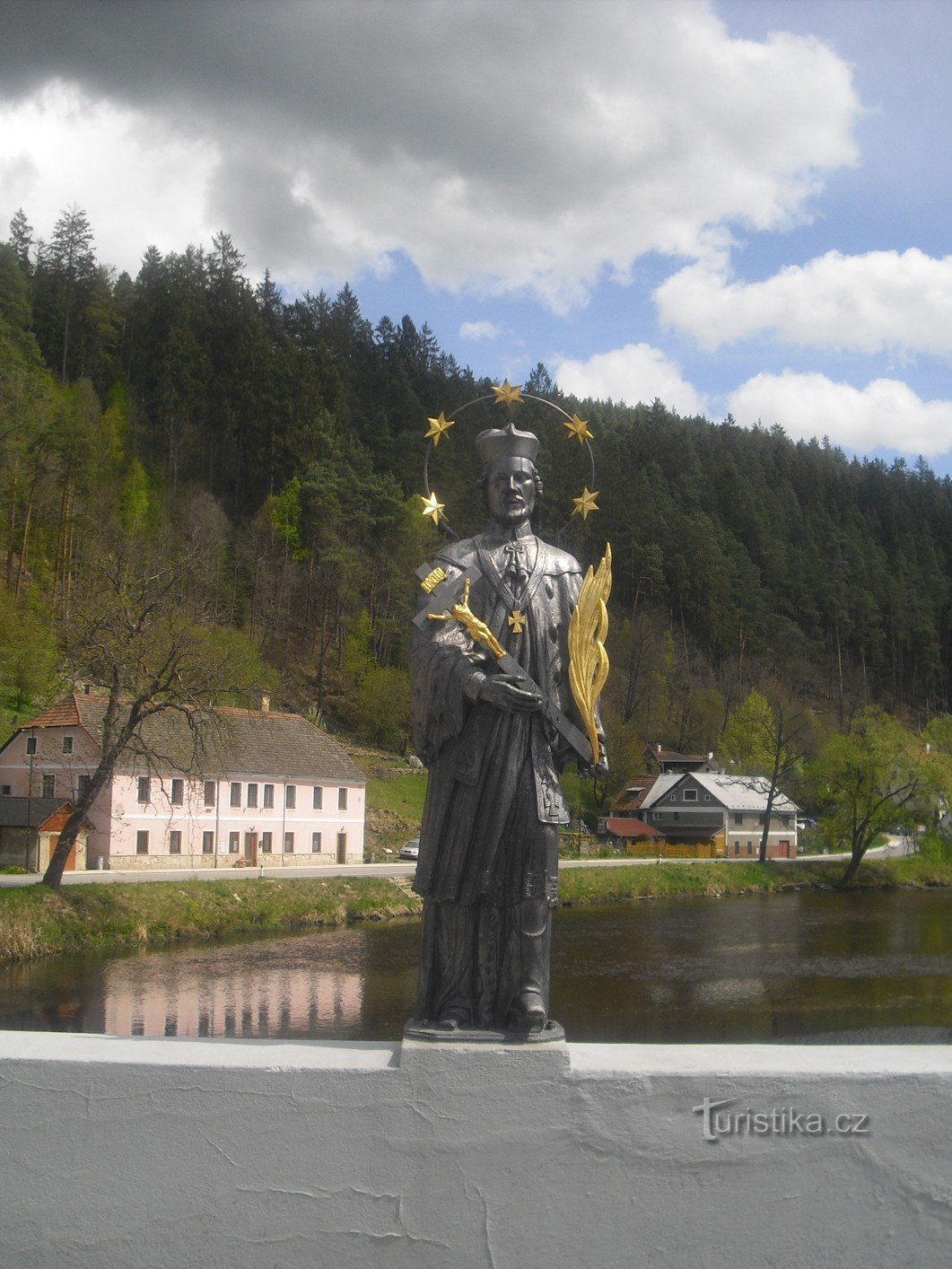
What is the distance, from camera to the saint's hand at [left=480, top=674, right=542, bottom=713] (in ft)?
15.3

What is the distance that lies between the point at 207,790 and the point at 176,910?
1127cm

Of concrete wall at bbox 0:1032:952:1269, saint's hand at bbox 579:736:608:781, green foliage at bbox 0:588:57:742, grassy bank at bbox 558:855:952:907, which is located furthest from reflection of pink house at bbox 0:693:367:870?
concrete wall at bbox 0:1032:952:1269

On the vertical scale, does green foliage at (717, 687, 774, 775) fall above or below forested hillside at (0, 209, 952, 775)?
below

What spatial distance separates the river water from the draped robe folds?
11511 mm

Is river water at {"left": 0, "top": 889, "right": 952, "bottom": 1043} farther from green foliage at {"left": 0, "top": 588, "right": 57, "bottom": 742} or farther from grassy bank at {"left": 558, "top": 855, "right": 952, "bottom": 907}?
green foliage at {"left": 0, "top": 588, "right": 57, "bottom": 742}

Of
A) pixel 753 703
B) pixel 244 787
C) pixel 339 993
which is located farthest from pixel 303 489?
pixel 339 993

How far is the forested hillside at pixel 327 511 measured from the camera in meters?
58.6

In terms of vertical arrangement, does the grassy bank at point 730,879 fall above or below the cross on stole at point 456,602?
below

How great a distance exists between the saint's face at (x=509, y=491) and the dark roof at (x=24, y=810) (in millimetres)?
29857

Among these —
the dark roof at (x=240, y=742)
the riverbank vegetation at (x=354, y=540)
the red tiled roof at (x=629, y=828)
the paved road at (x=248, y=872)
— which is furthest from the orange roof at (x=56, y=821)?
the red tiled roof at (x=629, y=828)

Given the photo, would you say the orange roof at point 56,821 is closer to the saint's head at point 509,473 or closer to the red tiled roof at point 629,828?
the saint's head at point 509,473

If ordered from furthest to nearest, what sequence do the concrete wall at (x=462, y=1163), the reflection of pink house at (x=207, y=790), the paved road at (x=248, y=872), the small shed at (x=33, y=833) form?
1. the reflection of pink house at (x=207, y=790)
2. the small shed at (x=33, y=833)
3. the paved road at (x=248, y=872)
4. the concrete wall at (x=462, y=1163)

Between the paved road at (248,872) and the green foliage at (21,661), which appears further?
the green foliage at (21,661)

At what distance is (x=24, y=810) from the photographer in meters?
32.4
